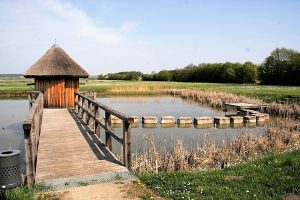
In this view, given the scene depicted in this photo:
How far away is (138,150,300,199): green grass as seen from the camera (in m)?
5.85

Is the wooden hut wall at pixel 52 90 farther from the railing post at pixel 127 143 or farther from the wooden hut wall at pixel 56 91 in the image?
the railing post at pixel 127 143

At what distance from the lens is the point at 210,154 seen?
38.8ft

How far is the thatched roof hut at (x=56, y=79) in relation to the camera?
1875cm

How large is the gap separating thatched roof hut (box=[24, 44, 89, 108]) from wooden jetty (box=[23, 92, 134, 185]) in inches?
251

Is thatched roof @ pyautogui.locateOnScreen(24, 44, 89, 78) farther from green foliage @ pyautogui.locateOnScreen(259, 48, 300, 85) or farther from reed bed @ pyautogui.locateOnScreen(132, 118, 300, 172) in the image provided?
green foliage @ pyautogui.locateOnScreen(259, 48, 300, 85)

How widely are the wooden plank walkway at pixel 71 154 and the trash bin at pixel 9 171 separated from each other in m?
1.45

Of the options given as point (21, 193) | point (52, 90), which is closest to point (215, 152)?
point (21, 193)

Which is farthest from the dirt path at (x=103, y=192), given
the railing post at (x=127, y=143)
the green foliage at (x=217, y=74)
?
the green foliage at (x=217, y=74)

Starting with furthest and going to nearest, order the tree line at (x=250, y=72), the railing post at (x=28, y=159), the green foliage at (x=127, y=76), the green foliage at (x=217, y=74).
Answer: the green foliage at (x=127, y=76) → the green foliage at (x=217, y=74) → the tree line at (x=250, y=72) → the railing post at (x=28, y=159)

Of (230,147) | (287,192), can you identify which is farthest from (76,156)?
(230,147)

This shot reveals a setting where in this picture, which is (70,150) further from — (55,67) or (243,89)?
(243,89)

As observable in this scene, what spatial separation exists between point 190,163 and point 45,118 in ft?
25.3

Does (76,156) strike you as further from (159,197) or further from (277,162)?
(277,162)

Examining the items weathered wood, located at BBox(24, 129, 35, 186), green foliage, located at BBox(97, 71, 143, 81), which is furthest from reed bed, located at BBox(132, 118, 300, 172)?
green foliage, located at BBox(97, 71, 143, 81)
